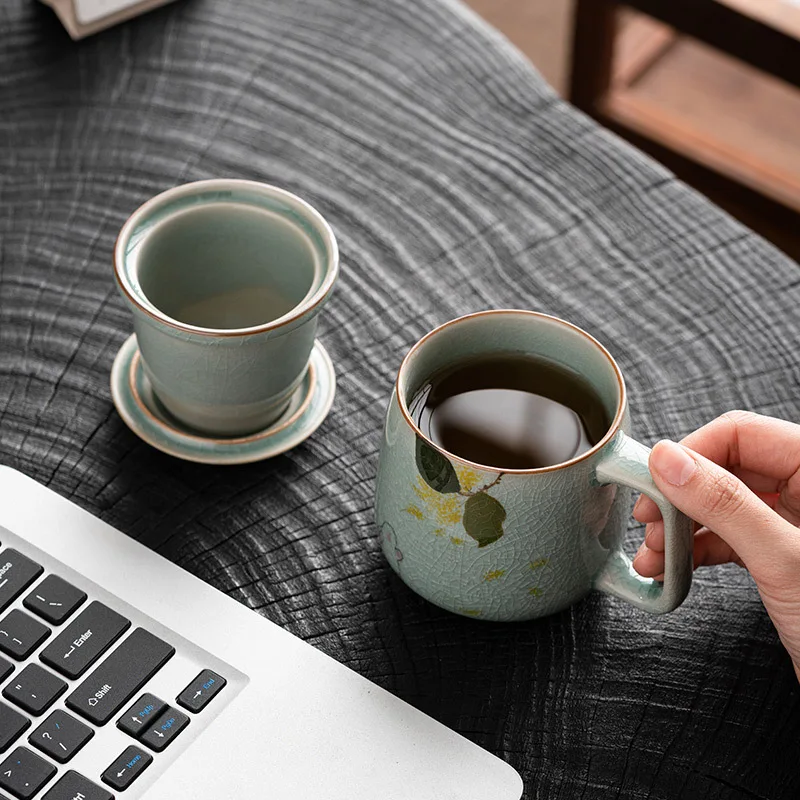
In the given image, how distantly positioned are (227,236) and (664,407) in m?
0.27

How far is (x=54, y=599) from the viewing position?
1.79 ft

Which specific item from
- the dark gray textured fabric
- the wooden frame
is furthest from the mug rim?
the wooden frame

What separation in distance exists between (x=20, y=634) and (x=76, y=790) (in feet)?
0.27

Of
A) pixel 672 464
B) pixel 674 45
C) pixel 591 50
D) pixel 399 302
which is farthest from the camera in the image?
pixel 674 45

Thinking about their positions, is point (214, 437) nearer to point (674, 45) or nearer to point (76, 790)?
point (76, 790)

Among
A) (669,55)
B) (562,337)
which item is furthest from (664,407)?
(669,55)

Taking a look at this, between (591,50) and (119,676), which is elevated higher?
(119,676)

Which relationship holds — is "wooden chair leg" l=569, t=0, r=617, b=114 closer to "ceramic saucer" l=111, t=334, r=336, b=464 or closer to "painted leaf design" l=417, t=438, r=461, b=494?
"ceramic saucer" l=111, t=334, r=336, b=464

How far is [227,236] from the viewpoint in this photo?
0.62 meters

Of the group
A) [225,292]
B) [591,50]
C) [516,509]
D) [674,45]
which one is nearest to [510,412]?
[516,509]

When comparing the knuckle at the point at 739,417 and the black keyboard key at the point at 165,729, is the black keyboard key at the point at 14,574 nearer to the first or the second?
the black keyboard key at the point at 165,729

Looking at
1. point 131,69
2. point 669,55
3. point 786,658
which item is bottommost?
point 669,55

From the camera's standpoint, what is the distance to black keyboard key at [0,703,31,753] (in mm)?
499

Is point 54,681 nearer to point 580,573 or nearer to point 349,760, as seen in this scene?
→ point 349,760
